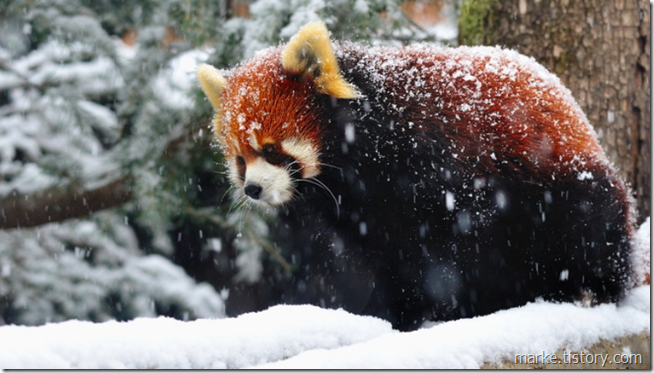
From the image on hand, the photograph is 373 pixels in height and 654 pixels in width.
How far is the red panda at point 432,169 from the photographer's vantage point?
1.68m

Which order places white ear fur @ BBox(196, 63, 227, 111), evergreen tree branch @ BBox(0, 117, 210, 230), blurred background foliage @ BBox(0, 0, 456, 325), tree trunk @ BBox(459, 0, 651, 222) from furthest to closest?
evergreen tree branch @ BBox(0, 117, 210, 230) < blurred background foliage @ BBox(0, 0, 456, 325) < tree trunk @ BBox(459, 0, 651, 222) < white ear fur @ BBox(196, 63, 227, 111)

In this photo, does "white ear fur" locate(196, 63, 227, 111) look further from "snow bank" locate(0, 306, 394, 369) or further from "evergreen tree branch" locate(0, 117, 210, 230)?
"evergreen tree branch" locate(0, 117, 210, 230)

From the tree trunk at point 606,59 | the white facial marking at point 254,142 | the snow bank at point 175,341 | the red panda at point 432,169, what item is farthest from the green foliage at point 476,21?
the snow bank at point 175,341

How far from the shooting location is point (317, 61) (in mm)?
1680

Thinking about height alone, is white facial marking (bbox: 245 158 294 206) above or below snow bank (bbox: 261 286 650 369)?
above

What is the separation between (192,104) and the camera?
2.56 meters

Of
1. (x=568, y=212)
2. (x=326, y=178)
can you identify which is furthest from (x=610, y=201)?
(x=326, y=178)

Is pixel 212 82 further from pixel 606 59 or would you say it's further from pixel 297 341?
pixel 606 59

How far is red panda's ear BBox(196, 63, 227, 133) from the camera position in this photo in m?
1.81

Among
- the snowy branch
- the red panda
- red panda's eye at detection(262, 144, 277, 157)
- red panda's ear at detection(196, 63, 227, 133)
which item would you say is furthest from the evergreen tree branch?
red panda's eye at detection(262, 144, 277, 157)

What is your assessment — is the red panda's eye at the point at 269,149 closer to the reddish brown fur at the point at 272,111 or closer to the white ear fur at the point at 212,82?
the reddish brown fur at the point at 272,111

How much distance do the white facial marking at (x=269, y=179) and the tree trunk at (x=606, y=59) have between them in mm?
1269

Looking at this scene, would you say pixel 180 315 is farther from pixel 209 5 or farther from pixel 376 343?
pixel 376 343

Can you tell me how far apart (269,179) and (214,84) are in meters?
0.37
